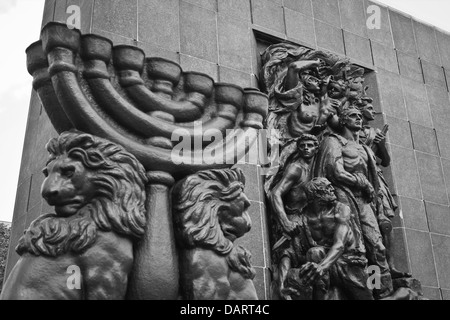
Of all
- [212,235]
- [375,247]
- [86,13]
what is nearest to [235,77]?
[86,13]

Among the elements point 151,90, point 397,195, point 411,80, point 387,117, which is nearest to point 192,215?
point 151,90

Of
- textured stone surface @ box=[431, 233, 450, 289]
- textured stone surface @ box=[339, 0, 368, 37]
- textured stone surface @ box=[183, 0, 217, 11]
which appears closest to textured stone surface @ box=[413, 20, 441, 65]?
textured stone surface @ box=[339, 0, 368, 37]

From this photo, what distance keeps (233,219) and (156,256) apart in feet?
1.57

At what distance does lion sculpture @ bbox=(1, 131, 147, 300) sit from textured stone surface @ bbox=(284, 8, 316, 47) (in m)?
4.59

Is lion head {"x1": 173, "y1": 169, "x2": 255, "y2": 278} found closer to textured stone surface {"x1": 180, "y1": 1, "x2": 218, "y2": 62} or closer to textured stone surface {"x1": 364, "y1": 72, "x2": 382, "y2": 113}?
textured stone surface {"x1": 180, "y1": 1, "x2": 218, "y2": 62}

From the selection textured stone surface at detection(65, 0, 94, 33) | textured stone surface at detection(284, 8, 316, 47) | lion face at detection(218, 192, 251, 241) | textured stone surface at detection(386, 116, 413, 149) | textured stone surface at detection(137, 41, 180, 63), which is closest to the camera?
lion face at detection(218, 192, 251, 241)

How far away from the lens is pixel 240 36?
616 centimetres

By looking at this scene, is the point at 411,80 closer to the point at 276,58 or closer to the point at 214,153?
the point at 276,58

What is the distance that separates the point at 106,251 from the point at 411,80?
6.56 metres

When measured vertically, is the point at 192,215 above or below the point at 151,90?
below

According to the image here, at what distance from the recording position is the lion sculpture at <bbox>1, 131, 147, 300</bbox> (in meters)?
2.39

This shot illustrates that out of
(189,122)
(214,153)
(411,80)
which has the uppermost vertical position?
(411,80)

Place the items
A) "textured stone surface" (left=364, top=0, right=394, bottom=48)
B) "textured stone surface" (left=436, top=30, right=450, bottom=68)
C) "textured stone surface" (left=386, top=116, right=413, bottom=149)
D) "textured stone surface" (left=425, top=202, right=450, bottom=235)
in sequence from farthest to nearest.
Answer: "textured stone surface" (left=436, top=30, right=450, bottom=68) < "textured stone surface" (left=364, top=0, right=394, bottom=48) < "textured stone surface" (left=386, top=116, right=413, bottom=149) < "textured stone surface" (left=425, top=202, right=450, bottom=235)

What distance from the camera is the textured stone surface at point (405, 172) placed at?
6871 mm
